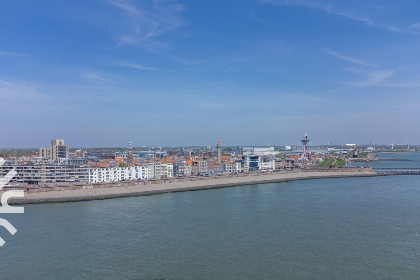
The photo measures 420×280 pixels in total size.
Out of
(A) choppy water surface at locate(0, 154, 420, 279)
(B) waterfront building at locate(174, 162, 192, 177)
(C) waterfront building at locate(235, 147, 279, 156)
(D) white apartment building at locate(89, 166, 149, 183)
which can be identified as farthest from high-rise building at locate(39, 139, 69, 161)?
(C) waterfront building at locate(235, 147, 279, 156)

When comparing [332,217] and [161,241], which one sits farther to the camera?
[332,217]

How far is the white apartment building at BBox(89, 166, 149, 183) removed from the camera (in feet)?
47.5

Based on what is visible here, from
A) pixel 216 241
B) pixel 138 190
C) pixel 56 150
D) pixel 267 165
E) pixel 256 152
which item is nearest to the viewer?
pixel 216 241

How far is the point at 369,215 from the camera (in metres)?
8.20

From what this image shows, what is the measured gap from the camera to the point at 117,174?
50.2 ft

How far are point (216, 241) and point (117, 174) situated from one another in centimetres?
1019

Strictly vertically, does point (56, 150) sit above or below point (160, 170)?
above

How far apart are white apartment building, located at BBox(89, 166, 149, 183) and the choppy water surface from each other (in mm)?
4474

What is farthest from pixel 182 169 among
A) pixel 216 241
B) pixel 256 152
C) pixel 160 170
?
pixel 256 152

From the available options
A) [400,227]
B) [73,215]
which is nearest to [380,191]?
[400,227]

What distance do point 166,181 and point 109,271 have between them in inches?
412

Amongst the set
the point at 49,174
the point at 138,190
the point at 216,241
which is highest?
the point at 49,174

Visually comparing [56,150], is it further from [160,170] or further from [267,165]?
[267,165]

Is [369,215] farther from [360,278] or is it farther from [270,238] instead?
[360,278]
